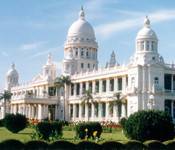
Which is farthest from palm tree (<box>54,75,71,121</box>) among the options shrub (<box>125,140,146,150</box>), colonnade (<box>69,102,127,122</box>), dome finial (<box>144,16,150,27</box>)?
shrub (<box>125,140,146,150</box>)

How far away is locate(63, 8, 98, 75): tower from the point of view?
363ft

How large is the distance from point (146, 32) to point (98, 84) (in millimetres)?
16854

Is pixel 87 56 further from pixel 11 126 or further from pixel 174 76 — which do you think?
pixel 11 126

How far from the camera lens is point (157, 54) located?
278 ft

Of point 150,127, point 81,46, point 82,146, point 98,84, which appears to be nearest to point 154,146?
point 82,146

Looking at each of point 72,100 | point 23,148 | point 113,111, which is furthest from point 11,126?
point 72,100

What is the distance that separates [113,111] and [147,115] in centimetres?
5331

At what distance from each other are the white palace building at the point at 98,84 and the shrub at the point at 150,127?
40.5 meters

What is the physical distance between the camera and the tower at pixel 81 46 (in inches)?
4353

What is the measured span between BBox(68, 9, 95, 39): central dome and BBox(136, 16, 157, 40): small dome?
2880cm

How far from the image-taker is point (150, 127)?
112 ft

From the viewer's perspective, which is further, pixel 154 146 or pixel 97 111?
pixel 97 111

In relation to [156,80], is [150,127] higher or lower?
lower

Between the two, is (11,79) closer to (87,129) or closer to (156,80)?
(156,80)
